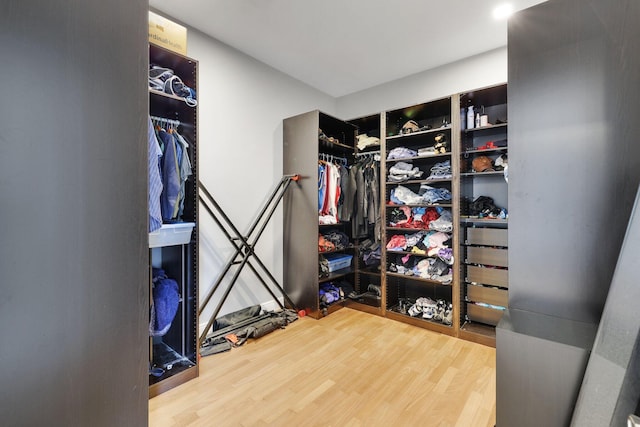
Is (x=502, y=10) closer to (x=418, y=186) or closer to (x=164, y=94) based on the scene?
(x=418, y=186)

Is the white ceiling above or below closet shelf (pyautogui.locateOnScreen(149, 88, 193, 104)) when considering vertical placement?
above

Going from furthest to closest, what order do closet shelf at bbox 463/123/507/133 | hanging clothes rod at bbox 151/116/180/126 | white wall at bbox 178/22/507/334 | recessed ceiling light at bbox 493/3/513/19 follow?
white wall at bbox 178/22/507/334
closet shelf at bbox 463/123/507/133
recessed ceiling light at bbox 493/3/513/19
hanging clothes rod at bbox 151/116/180/126

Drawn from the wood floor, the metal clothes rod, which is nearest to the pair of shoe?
the wood floor

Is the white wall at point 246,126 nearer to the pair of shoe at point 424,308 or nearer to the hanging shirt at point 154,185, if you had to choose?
the hanging shirt at point 154,185

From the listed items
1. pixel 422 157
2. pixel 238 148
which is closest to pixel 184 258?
pixel 238 148

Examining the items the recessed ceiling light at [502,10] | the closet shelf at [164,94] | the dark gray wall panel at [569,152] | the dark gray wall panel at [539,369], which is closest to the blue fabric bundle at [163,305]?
the closet shelf at [164,94]

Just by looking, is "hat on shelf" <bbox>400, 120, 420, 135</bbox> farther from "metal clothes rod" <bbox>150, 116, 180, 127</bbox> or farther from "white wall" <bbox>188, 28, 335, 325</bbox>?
"metal clothes rod" <bbox>150, 116, 180, 127</bbox>

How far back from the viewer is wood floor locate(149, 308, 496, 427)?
1.60 m

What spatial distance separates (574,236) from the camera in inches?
50.7

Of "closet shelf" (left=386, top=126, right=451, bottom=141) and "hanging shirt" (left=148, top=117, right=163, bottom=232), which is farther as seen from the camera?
"closet shelf" (left=386, top=126, right=451, bottom=141)

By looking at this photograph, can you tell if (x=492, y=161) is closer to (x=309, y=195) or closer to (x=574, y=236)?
(x=574, y=236)

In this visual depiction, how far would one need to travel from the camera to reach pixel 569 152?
4.26 ft

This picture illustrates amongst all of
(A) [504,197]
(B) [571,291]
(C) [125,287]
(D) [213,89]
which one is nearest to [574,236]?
(B) [571,291]

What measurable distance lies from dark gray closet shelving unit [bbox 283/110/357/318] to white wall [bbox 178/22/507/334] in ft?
0.49
